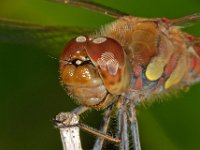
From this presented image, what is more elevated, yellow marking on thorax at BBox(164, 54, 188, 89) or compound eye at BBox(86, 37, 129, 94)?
compound eye at BBox(86, 37, 129, 94)

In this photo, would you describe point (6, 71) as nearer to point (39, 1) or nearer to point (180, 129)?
point (39, 1)

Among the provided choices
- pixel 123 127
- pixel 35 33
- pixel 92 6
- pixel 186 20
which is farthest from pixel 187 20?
pixel 35 33

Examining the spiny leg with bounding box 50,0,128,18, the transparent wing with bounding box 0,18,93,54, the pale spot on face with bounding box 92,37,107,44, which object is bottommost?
the pale spot on face with bounding box 92,37,107,44

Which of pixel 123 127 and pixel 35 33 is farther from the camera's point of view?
pixel 35 33

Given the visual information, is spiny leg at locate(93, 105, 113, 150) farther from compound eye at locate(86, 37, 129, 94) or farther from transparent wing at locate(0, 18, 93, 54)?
transparent wing at locate(0, 18, 93, 54)

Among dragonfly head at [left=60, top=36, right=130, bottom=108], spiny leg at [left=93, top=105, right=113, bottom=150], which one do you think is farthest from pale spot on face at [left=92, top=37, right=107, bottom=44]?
spiny leg at [left=93, top=105, right=113, bottom=150]

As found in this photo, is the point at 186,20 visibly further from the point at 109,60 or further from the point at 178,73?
the point at 109,60

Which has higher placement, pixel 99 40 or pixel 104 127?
pixel 99 40

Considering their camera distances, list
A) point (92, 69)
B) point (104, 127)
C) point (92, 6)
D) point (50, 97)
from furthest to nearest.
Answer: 1. point (50, 97)
2. point (104, 127)
3. point (92, 6)
4. point (92, 69)
